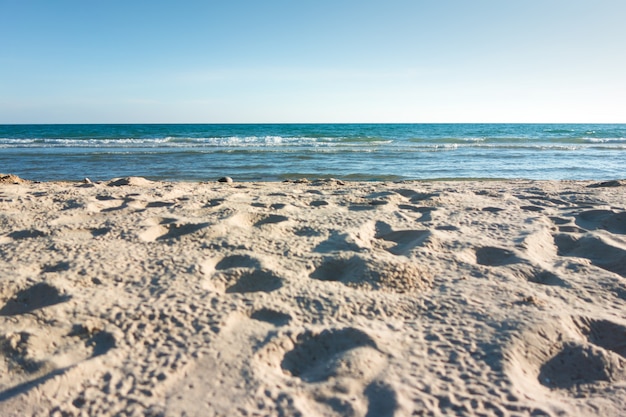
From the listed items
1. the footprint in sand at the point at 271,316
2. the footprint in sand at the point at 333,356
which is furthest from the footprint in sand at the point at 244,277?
the footprint in sand at the point at 333,356

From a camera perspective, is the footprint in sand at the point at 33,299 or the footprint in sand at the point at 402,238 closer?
the footprint in sand at the point at 33,299

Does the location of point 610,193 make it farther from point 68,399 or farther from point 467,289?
point 68,399

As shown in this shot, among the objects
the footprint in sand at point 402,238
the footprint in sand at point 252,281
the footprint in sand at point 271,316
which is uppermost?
the footprint in sand at point 402,238

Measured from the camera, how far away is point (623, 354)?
6.10ft

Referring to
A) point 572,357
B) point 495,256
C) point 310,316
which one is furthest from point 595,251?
point 310,316

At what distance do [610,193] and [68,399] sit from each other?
563cm

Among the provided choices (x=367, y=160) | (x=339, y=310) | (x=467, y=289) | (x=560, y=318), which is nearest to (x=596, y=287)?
(x=560, y=318)

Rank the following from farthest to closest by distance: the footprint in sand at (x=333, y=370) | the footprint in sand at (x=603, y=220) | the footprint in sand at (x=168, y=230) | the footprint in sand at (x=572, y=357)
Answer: the footprint in sand at (x=603, y=220) → the footprint in sand at (x=168, y=230) → the footprint in sand at (x=572, y=357) → the footprint in sand at (x=333, y=370)

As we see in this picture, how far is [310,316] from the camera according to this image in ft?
6.77

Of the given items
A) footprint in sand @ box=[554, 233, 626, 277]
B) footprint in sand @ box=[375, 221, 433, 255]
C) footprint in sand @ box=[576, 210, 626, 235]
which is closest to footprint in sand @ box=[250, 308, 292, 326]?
footprint in sand @ box=[375, 221, 433, 255]

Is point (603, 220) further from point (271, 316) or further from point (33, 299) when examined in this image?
point (33, 299)

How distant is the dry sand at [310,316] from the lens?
1.55m

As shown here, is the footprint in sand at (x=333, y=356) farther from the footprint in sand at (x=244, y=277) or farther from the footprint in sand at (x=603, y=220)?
the footprint in sand at (x=603, y=220)

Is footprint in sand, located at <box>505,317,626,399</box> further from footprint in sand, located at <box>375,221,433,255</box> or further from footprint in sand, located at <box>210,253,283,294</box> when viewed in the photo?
footprint in sand, located at <box>210,253,283,294</box>
